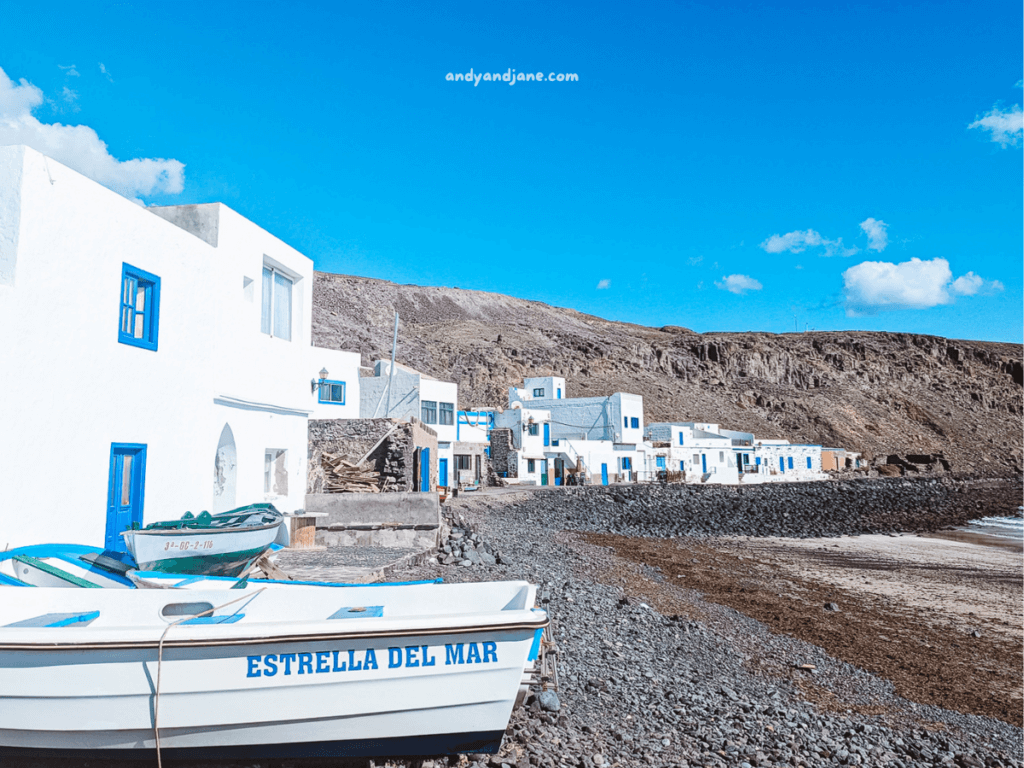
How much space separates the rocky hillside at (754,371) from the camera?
84.3 meters

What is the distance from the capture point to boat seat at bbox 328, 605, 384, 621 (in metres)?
5.51

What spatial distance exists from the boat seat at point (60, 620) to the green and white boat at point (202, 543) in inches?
112

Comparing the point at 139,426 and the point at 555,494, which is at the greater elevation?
the point at 139,426

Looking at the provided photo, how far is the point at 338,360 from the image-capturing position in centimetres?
2788

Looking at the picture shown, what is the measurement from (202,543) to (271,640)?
16.5 feet

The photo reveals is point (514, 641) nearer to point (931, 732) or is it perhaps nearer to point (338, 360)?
point (931, 732)

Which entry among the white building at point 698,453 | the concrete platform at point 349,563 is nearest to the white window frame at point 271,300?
the concrete platform at point 349,563

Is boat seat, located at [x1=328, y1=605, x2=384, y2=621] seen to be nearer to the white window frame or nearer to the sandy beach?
the sandy beach

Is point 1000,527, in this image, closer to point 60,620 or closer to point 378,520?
point 378,520

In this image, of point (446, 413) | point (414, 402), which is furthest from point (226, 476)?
point (446, 413)

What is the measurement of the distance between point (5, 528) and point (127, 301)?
342 cm

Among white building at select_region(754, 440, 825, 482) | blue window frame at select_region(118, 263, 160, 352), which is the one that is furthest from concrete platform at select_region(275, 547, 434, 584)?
white building at select_region(754, 440, 825, 482)

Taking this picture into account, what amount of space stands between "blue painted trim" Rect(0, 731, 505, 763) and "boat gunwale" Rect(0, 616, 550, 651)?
78 centimetres

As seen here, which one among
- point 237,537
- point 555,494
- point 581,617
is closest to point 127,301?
point 237,537
